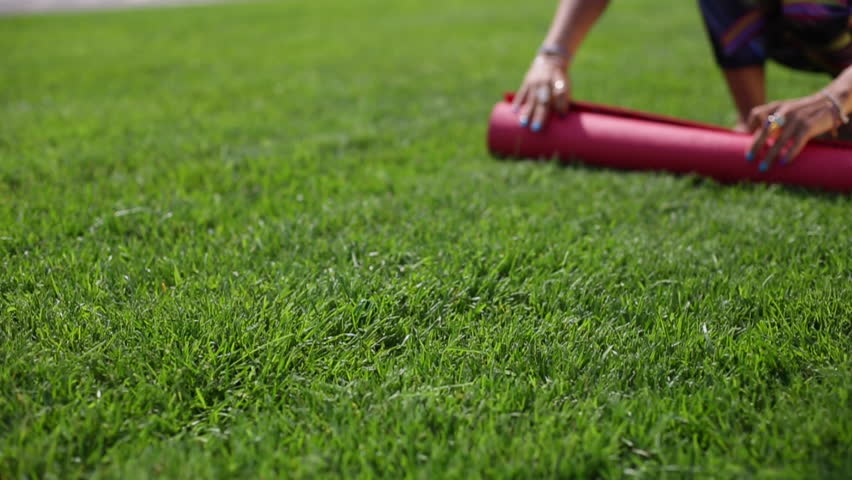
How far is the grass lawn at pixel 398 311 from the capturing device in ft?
4.33

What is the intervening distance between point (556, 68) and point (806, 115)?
37.9 inches

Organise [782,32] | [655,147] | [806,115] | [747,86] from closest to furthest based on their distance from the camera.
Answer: [806,115] → [655,147] → [782,32] → [747,86]

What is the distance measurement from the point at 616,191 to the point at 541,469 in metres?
1.59

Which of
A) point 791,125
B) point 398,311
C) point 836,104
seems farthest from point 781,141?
point 398,311

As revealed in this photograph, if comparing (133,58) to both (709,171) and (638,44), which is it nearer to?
(638,44)

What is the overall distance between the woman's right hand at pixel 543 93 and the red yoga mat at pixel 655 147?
0.04 meters

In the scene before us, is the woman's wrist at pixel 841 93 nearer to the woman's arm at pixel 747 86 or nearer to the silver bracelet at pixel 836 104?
the silver bracelet at pixel 836 104

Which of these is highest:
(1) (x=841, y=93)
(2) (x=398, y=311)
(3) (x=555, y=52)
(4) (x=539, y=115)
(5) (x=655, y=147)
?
(3) (x=555, y=52)

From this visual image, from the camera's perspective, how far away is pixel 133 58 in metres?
6.06

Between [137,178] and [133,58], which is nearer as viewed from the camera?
[137,178]

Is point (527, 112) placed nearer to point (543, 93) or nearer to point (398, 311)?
point (543, 93)

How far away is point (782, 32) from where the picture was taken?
10.1 feet

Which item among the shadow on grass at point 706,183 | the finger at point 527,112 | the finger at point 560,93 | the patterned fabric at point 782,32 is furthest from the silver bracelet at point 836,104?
the finger at point 527,112

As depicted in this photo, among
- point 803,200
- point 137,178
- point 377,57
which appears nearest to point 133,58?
point 377,57
